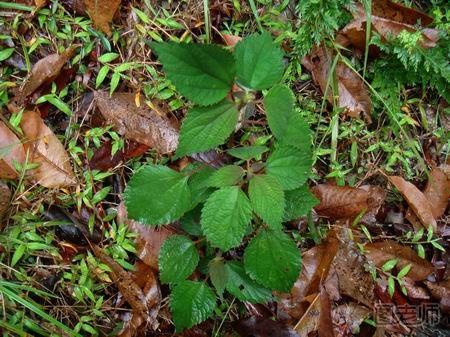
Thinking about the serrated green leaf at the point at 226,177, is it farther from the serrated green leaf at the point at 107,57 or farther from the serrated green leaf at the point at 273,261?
the serrated green leaf at the point at 107,57

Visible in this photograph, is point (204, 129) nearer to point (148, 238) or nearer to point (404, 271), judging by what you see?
point (148, 238)

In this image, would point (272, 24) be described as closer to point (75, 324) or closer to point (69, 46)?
point (69, 46)

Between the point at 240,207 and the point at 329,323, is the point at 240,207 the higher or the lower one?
the higher one

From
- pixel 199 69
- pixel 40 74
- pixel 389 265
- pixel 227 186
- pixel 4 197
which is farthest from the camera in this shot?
pixel 389 265

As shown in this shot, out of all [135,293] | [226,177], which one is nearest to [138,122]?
[226,177]

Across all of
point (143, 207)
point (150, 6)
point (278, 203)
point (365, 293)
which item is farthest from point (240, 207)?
point (150, 6)

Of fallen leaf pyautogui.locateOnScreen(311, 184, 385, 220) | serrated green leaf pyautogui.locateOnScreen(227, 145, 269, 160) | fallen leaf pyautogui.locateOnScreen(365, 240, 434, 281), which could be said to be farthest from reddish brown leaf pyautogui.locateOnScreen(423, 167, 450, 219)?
serrated green leaf pyautogui.locateOnScreen(227, 145, 269, 160)
